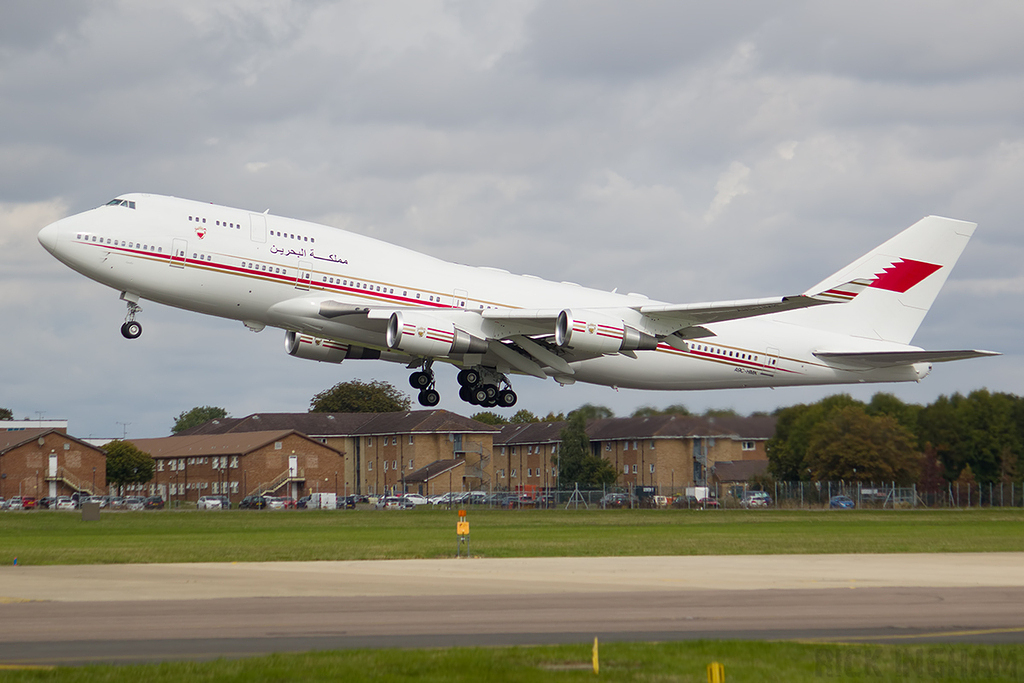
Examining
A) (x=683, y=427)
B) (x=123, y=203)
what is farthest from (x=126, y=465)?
(x=123, y=203)

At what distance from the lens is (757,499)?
211 feet

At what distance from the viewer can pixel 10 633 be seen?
17.2m

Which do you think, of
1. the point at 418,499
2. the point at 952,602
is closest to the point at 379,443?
the point at 418,499

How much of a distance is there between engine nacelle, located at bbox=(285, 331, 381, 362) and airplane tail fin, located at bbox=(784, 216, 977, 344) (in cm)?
1817

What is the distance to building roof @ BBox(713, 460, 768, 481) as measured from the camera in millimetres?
58444

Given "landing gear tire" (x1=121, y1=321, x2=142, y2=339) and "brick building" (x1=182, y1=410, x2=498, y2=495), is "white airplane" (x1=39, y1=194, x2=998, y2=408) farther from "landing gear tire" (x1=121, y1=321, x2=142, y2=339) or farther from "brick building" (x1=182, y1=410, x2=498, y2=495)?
"brick building" (x1=182, y1=410, x2=498, y2=495)

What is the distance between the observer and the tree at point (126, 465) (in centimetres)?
10556

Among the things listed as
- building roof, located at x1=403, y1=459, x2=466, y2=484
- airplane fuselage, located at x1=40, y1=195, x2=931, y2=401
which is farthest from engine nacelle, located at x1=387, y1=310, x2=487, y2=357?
building roof, located at x1=403, y1=459, x2=466, y2=484

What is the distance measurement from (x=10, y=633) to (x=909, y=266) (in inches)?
1608

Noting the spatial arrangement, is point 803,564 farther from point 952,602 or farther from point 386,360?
point 386,360

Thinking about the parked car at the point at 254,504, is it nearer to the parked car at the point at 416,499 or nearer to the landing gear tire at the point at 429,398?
the parked car at the point at 416,499

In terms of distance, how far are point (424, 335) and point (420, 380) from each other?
25.5 ft

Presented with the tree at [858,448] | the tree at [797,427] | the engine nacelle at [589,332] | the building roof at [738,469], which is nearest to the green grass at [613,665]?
the engine nacelle at [589,332]

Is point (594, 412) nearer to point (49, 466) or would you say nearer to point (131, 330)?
point (131, 330)
